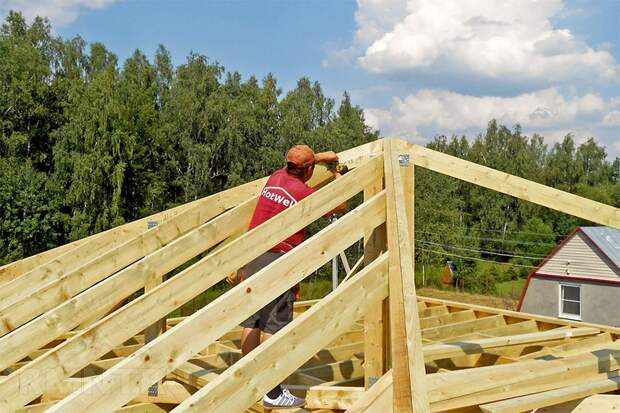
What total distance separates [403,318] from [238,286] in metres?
1.06

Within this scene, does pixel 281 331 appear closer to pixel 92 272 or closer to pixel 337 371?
pixel 337 371

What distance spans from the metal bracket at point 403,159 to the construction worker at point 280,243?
0.59 metres

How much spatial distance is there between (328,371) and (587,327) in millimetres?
4268

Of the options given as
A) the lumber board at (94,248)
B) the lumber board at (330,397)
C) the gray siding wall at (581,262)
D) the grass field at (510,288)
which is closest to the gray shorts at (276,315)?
the lumber board at (330,397)

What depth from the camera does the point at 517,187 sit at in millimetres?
4809

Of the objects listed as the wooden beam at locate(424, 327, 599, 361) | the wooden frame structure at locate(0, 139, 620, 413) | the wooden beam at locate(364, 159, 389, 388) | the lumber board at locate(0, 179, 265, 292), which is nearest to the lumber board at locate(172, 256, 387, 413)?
the wooden frame structure at locate(0, 139, 620, 413)

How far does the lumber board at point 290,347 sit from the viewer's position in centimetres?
302

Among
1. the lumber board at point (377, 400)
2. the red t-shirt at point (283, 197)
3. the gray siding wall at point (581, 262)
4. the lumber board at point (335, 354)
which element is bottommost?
the gray siding wall at point (581, 262)

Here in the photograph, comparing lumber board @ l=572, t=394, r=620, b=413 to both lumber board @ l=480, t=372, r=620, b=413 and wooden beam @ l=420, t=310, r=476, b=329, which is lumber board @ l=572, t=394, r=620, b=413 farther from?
wooden beam @ l=420, t=310, r=476, b=329

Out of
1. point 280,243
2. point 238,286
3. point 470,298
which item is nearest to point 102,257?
point 280,243

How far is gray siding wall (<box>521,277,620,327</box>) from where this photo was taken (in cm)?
2103

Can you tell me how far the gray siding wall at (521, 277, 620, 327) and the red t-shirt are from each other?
64.6ft

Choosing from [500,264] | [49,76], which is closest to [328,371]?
[49,76]

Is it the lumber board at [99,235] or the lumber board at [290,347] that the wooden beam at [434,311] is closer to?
the lumber board at [99,235]
